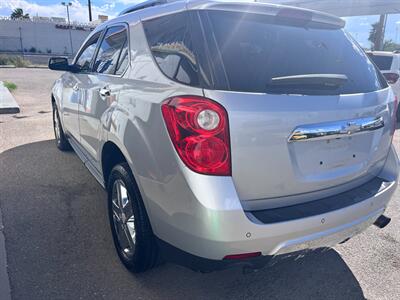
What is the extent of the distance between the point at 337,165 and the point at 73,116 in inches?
113

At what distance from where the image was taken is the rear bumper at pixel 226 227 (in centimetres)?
184

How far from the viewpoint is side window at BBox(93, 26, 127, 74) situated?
2.93 m

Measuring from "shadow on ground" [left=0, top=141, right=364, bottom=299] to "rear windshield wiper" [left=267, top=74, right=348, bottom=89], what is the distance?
0.99 metres

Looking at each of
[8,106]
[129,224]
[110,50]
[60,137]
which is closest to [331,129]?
[129,224]

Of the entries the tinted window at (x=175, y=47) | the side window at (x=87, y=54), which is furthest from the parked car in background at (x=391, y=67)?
the tinted window at (x=175, y=47)

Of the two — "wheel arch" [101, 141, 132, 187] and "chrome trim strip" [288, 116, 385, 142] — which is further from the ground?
"chrome trim strip" [288, 116, 385, 142]

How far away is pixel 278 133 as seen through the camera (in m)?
1.93

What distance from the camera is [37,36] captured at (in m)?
57.4

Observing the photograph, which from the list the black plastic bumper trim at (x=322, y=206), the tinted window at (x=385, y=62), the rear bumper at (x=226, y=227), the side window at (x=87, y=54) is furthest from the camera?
the tinted window at (x=385, y=62)

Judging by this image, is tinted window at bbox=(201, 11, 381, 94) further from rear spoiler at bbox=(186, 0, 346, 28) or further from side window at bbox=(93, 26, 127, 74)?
side window at bbox=(93, 26, 127, 74)

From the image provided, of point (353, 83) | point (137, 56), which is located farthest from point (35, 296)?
point (353, 83)

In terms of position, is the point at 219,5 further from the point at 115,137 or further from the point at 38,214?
the point at 38,214

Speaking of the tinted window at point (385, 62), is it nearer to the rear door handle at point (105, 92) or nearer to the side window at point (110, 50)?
the side window at point (110, 50)

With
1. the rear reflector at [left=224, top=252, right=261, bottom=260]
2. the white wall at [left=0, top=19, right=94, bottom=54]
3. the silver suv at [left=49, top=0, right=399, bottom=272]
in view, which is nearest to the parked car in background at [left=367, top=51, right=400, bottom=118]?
the silver suv at [left=49, top=0, right=399, bottom=272]
